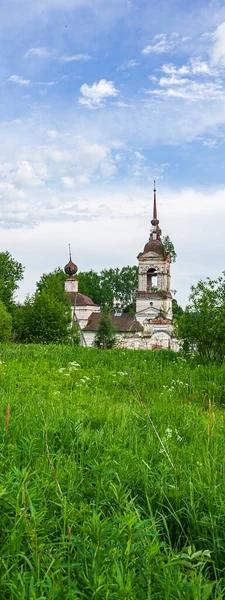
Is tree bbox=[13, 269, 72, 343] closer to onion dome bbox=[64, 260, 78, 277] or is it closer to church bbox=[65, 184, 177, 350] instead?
church bbox=[65, 184, 177, 350]

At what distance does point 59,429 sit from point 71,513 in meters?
1.85

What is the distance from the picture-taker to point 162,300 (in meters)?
69.1

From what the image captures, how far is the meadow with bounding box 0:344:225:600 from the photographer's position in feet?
7.11

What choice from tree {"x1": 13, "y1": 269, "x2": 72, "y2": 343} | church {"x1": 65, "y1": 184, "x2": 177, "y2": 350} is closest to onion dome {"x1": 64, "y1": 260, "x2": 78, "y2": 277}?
church {"x1": 65, "y1": 184, "x2": 177, "y2": 350}

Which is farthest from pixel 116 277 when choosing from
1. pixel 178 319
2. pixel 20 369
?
pixel 20 369

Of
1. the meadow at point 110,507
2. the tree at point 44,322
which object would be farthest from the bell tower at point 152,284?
the meadow at point 110,507

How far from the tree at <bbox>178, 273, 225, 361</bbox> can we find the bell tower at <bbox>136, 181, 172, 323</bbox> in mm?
49452

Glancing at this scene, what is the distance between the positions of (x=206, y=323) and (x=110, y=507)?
44.2 feet

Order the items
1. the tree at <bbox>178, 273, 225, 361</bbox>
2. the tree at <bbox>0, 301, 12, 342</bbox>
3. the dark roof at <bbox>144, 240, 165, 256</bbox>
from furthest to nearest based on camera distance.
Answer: the dark roof at <bbox>144, 240, 165, 256</bbox>
the tree at <bbox>0, 301, 12, 342</bbox>
the tree at <bbox>178, 273, 225, 361</bbox>

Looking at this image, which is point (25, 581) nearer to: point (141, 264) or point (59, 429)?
point (59, 429)

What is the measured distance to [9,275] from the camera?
63594 mm

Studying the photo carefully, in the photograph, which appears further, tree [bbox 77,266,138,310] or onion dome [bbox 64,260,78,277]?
tree [bbox 77,266,138,310]

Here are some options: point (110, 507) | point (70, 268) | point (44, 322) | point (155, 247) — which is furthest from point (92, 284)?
point (110, 507)

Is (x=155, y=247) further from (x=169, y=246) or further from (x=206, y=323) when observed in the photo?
(x=206, y=323)
